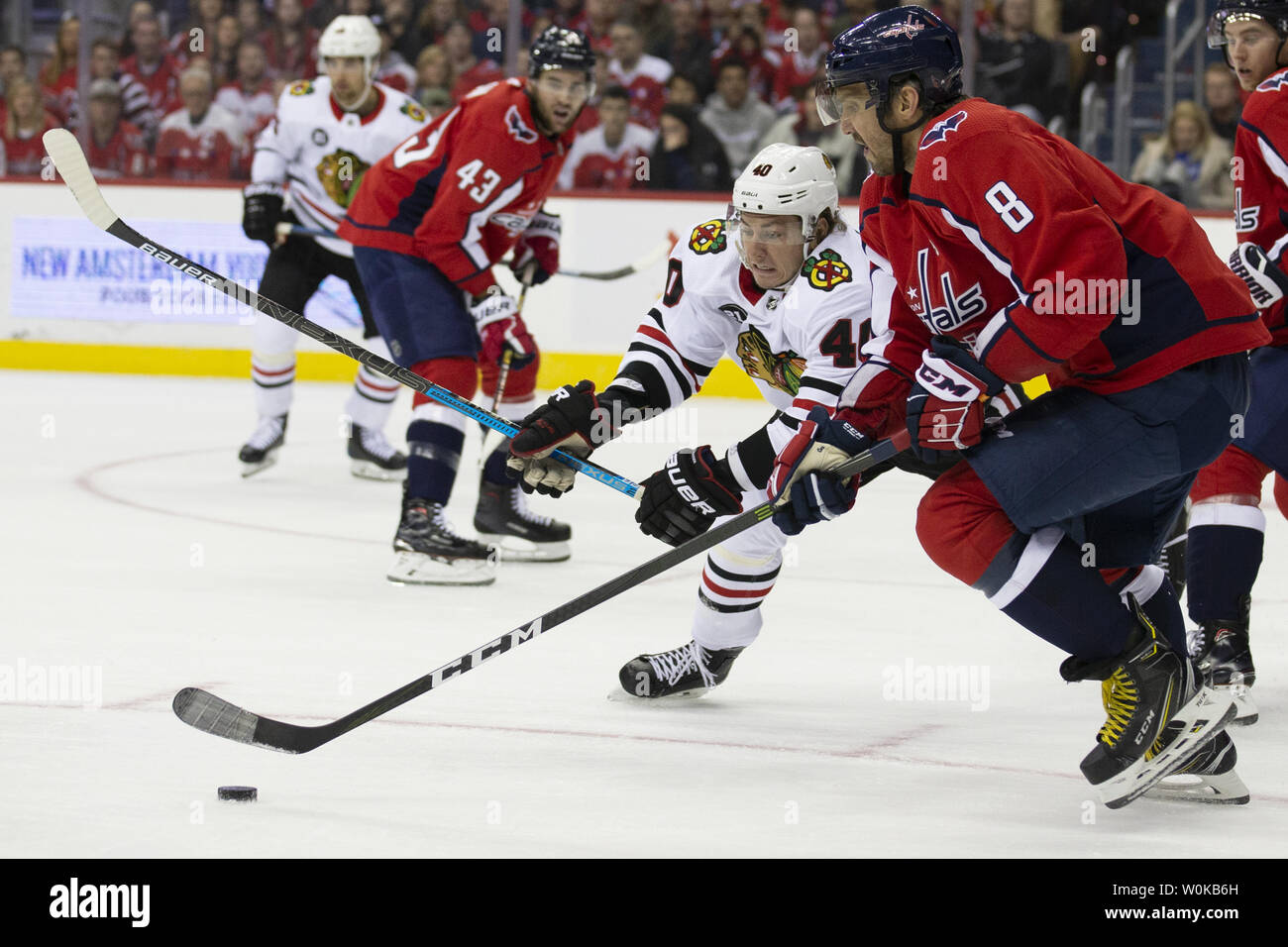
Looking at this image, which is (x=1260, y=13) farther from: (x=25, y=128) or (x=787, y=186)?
(x=25, y=128)

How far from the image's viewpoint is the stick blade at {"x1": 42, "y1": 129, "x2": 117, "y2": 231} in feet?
10.8

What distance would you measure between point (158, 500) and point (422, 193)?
4.76ft

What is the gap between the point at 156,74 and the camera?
8.88 metres

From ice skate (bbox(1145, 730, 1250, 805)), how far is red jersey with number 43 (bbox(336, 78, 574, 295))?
7.56 feet

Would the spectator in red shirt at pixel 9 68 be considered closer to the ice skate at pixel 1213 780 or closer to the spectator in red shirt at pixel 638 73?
the spectator in red shirt at pixel 638 73

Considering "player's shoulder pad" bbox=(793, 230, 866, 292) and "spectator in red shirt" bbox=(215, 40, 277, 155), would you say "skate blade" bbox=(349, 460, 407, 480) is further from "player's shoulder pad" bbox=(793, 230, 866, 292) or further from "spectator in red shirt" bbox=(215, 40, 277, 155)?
"spectator in red shirt" bbox=(215, 40, 277, 155)

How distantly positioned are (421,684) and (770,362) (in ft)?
2.81

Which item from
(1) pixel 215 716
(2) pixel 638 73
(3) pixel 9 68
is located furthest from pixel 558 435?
(3) pixel 9 68

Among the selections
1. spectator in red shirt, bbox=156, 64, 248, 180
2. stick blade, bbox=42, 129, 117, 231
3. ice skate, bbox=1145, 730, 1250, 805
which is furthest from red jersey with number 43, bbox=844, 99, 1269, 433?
spectator in red shirt, bbox=156, 64, 248, 180

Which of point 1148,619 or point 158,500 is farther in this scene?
point 158,500

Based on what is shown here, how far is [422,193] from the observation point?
4414mm

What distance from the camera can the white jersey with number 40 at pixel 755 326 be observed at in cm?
280
